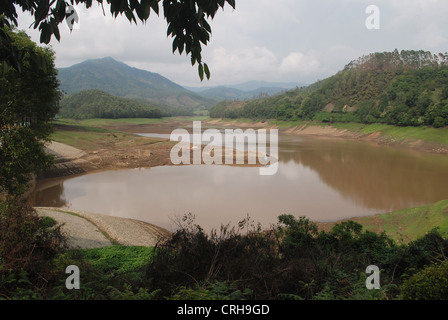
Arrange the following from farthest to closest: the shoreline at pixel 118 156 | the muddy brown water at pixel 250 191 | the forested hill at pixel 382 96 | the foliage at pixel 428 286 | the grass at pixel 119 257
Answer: the forested hill at pixel 382 96
the shoreline at pixel 118 156
the muddy brown water at pixel 250 191
the grass at pixel 119 257
the foliage at pixel 428 286

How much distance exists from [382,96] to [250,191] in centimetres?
5664

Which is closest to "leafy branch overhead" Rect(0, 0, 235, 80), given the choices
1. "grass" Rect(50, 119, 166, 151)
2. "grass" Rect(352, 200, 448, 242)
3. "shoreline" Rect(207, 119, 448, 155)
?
"grass" Rect(352, 200, 448, 242)

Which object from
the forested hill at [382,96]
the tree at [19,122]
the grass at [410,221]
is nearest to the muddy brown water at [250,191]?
the grass at [410,221]

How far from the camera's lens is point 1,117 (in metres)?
11.8

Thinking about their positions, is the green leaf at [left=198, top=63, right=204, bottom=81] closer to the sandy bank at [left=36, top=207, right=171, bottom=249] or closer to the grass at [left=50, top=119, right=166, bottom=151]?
the sandy bank at [left=36, top=207, right=171, bottom=249]

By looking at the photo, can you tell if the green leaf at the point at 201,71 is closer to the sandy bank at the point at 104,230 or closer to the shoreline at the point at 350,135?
the sandy bank at the point at 104,230

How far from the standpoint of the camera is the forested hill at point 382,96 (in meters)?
51.3

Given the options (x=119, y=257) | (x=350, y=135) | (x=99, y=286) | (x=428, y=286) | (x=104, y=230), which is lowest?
(x=104, y=230)

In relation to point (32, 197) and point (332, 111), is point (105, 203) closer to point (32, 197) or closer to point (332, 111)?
point (32, 197)

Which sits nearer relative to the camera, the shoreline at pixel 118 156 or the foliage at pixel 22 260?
the foliage at pixel 22 260

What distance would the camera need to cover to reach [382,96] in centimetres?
6494

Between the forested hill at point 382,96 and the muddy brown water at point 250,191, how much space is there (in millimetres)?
21408

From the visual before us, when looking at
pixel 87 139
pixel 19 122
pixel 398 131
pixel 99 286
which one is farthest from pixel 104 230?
pixel 398 131

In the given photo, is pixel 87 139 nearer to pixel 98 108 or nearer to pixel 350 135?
pixel 350 135
